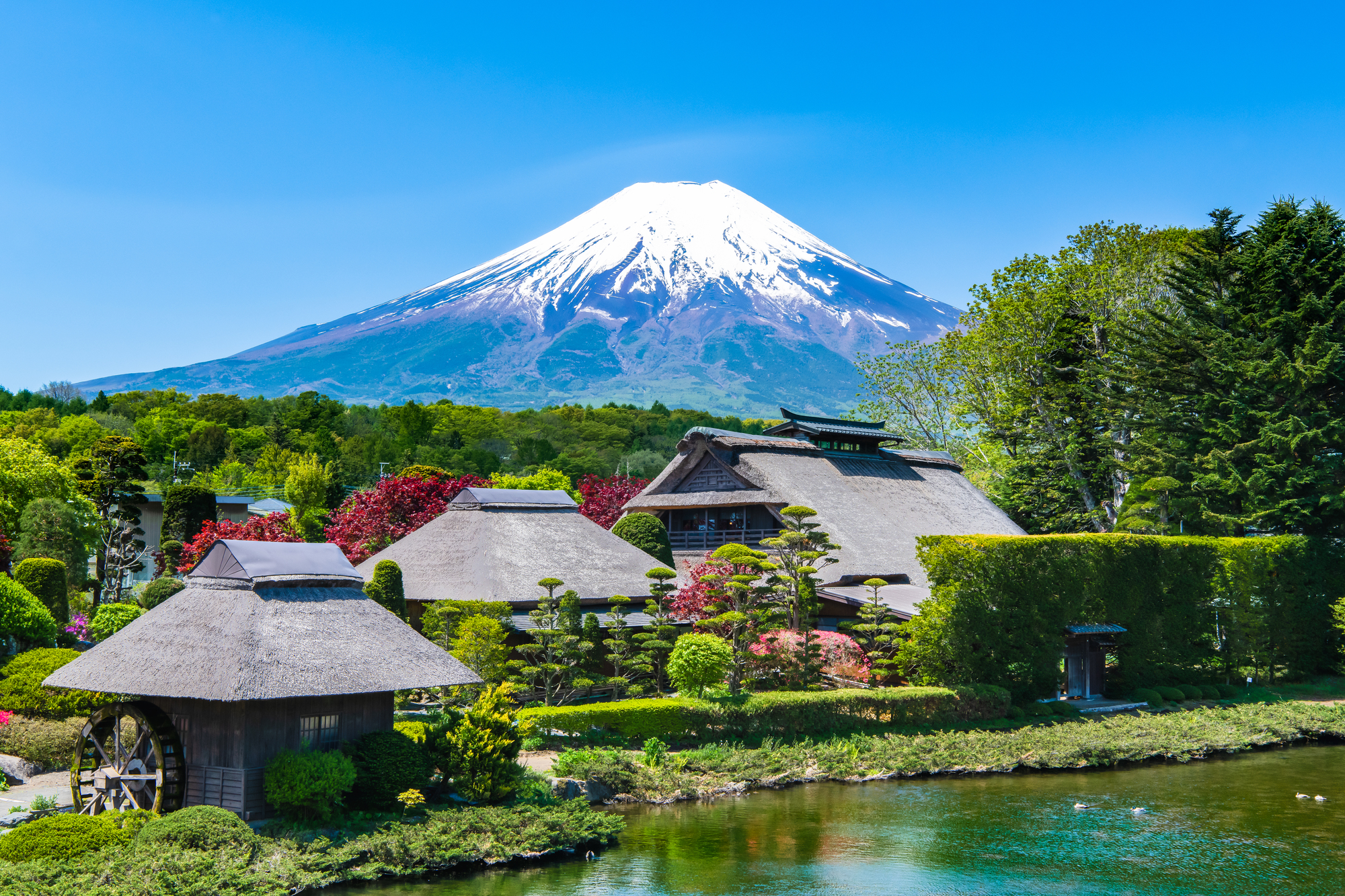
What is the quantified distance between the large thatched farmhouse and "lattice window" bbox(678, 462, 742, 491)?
0.04m

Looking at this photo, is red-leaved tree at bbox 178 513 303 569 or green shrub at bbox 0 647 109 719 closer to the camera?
green shrub at bbox 0 647 109 719

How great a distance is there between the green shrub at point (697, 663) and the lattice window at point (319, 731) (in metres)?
9.68

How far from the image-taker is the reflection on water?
16094 mm

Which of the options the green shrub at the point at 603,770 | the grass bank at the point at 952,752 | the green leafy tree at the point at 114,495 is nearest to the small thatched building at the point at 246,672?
the green shrub at the point at 603,770

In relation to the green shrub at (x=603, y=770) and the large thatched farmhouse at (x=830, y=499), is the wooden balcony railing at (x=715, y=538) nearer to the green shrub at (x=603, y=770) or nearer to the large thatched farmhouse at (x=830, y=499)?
the large thatched farmhouse at (x=830, y=499)

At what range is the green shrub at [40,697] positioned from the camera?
21.7 meters

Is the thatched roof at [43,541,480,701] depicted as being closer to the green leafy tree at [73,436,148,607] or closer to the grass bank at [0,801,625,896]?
the grass bank at [0,801,625,896]

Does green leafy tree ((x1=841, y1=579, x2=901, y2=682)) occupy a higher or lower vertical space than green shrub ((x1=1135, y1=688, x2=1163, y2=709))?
higher

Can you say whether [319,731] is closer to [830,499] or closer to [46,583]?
[46,583]

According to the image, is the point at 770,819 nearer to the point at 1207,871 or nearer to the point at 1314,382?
the point at 1207,871

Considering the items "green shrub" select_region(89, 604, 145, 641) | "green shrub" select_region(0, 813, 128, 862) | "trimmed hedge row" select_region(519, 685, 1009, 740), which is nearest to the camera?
"green shrub" select_region(0, 813, 128, 862)

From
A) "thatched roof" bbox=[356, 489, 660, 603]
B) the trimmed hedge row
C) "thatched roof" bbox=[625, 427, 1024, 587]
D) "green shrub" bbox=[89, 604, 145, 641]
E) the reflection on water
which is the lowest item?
the reflection on water

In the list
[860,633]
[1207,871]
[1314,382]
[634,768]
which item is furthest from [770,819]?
[1314,382]

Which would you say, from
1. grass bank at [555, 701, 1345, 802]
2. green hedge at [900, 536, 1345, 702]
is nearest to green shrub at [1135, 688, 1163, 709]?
green hedge at [900, 536, 1345, 702]
